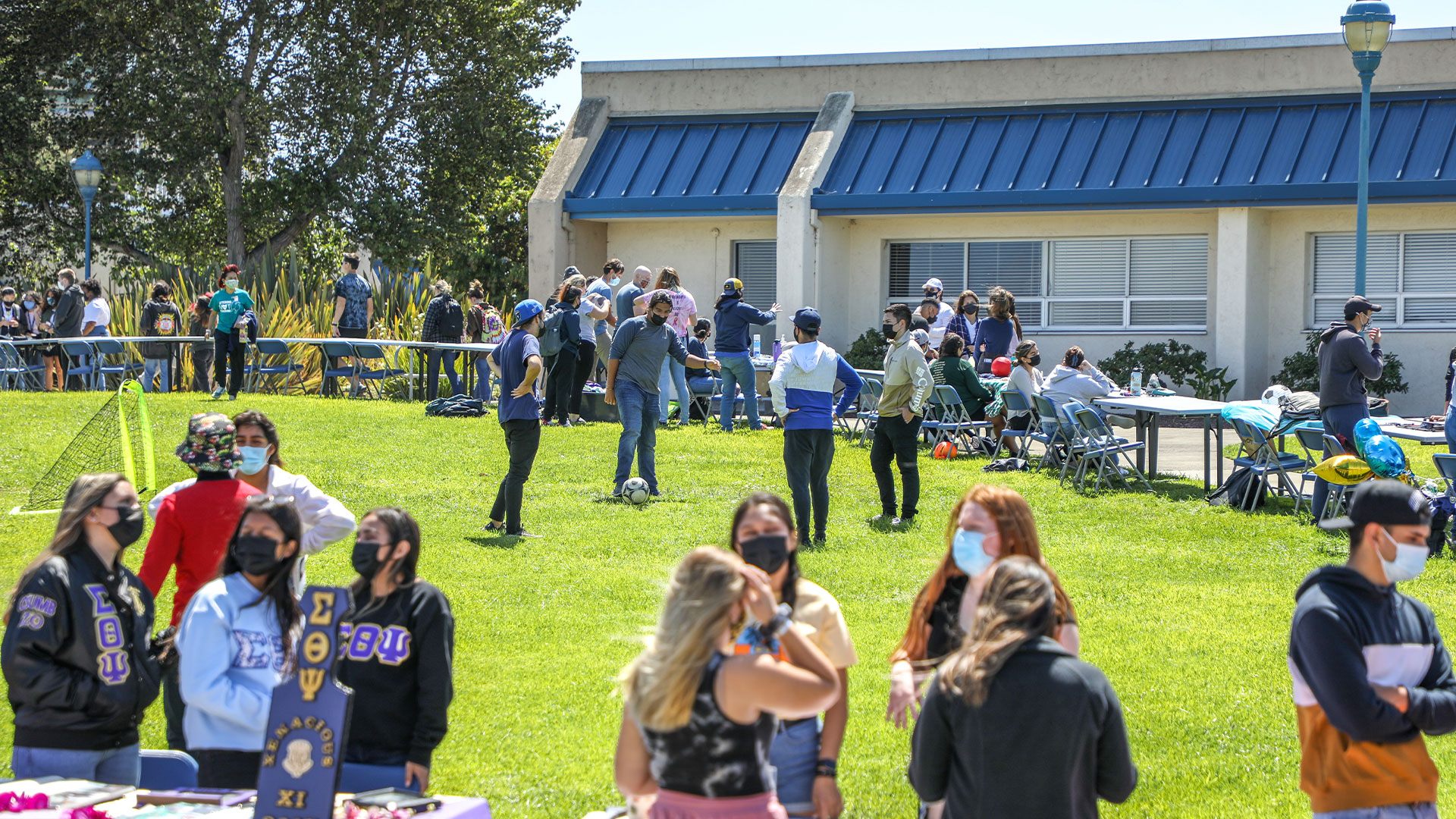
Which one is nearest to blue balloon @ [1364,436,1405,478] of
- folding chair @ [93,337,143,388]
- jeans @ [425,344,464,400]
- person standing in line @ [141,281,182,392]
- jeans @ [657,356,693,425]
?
jeans @ [657,356,693,425]

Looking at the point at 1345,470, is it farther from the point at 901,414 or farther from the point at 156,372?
the point at 156,372

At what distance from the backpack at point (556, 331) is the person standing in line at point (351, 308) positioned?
447cm

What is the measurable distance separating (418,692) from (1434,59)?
2073 cm

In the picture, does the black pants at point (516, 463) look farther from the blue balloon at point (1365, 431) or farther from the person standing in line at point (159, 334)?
the person standing in line at point (159, 334)

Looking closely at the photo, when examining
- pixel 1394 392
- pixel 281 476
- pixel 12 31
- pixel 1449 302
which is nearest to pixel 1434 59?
pixel 1449 302

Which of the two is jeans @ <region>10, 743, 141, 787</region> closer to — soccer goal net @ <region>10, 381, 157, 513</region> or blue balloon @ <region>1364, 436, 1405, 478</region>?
soccer goal net @ <region>10, 381, 157, 513</region>

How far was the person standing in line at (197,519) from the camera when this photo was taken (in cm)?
573

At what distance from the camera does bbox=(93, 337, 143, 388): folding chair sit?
20.5 metres

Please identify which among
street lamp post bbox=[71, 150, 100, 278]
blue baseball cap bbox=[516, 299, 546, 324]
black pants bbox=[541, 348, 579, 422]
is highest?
street lamp post bbox=[71, 150, 100, 278]

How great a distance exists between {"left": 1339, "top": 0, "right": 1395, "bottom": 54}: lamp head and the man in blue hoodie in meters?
6.92

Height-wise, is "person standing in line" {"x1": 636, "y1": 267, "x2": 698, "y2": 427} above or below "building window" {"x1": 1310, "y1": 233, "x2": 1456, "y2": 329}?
below

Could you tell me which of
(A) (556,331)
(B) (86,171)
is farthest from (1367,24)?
(B) (86,171)

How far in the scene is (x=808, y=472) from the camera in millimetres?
10953

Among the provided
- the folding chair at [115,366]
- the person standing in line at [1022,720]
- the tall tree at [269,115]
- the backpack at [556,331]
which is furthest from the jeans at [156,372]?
the person standing in line at [1022,720]
